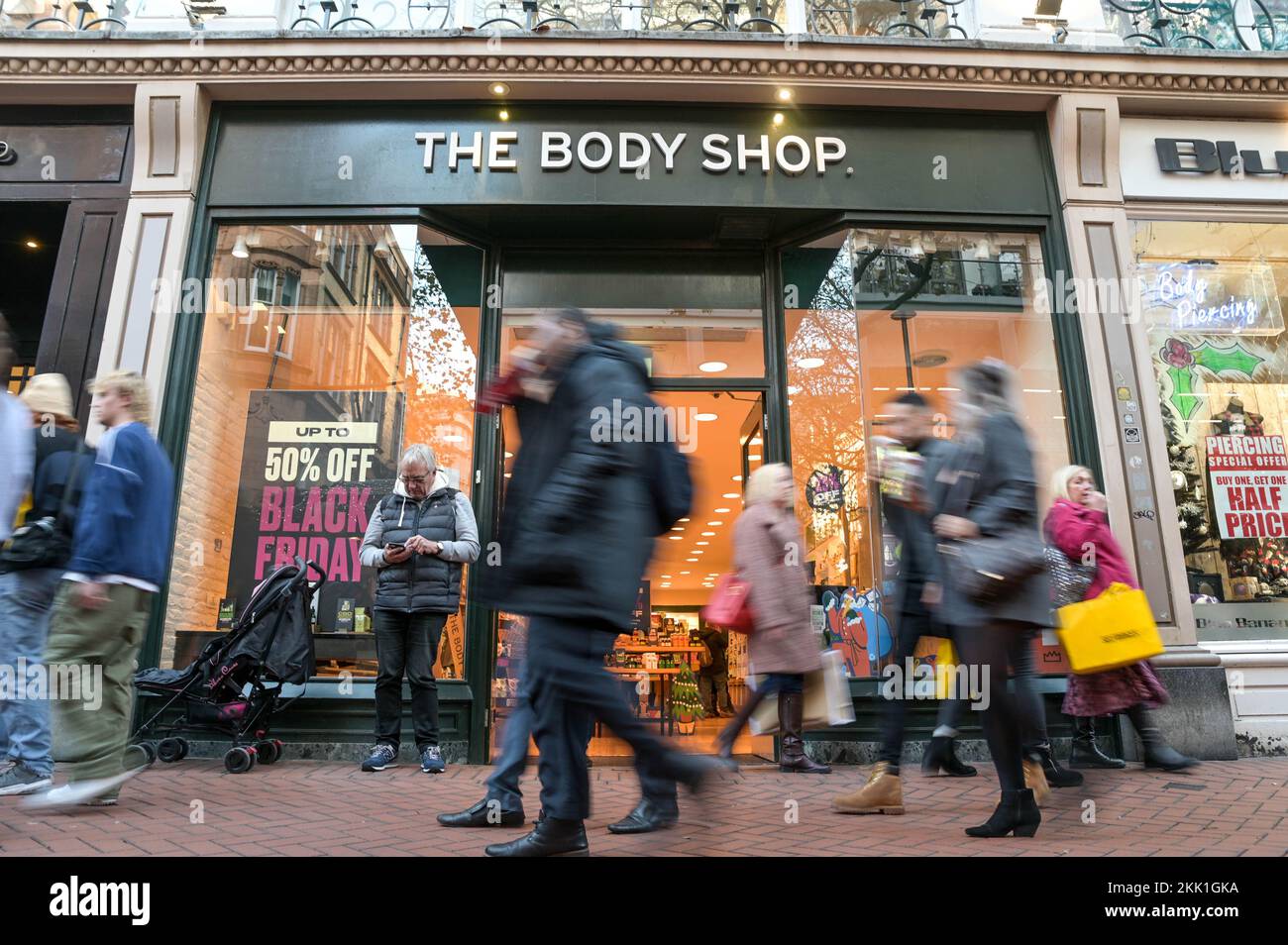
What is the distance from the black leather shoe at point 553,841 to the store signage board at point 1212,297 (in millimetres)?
6976

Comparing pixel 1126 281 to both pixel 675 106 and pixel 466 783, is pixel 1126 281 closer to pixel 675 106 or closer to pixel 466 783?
pixel 675 106

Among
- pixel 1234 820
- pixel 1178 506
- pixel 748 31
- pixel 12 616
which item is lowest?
pixel 1234 820

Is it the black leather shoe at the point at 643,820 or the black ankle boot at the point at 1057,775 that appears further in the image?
the black ankle boot at the point at 1057,775

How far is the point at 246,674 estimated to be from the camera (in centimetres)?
555

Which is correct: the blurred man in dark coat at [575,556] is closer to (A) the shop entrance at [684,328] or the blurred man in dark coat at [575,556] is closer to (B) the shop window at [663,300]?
(A) the shop entrance at [684,328]

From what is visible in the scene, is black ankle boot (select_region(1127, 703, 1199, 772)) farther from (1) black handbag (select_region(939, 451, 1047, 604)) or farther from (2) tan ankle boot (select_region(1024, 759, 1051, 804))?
(1) black handbag (select_region(939, 451, 1047, 604))

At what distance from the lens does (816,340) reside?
7434 mm

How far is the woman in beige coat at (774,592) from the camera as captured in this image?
4.59 meters

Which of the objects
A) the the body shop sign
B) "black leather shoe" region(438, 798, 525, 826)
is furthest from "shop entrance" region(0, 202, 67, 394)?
the the body shop sign

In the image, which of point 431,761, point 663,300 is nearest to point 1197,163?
point 663,300

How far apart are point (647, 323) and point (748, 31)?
2.68m

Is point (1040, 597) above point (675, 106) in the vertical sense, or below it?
below

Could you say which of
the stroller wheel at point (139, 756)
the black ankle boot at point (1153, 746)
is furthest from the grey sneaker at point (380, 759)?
the black ankle boot at point (1153, 746)
